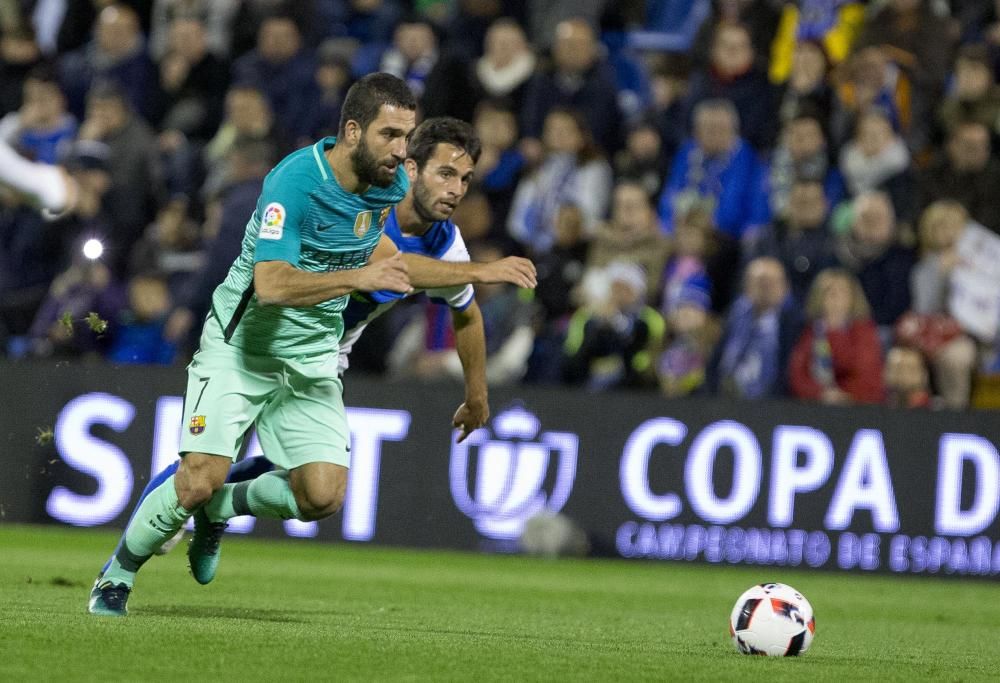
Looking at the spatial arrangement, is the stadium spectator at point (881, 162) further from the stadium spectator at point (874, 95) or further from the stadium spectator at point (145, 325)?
the stadium spectator at point (145, 325)

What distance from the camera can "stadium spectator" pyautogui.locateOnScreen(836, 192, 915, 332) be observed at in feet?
47.4

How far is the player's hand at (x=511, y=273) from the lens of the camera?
738 cm

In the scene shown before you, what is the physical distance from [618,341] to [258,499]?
660 centimetres

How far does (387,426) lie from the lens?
45.4 ft

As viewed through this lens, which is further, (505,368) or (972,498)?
(505,368)

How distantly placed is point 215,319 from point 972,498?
7.41m

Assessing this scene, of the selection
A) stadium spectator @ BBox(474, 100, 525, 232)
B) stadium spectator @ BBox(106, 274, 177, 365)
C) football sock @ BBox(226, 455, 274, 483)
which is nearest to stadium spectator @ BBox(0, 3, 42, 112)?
stadium spectator @ BBox(106, 274, 177, 365)

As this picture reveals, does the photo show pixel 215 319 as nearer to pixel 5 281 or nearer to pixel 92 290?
pixel 92 290

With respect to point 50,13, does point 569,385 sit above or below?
below

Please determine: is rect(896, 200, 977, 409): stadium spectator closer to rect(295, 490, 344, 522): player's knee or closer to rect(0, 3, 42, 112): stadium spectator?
rect(295, 490, 344, 522): player's knee

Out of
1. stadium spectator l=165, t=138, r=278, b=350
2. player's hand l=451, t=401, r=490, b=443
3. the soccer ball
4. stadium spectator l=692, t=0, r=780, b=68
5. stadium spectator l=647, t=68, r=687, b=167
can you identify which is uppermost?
stadium spectator l=692, t=0, r=780, b=68

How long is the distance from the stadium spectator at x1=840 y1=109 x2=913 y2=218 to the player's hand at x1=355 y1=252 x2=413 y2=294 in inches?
343

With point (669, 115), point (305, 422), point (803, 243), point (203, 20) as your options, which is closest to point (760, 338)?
point (803, 243)


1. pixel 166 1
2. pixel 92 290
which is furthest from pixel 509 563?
pixel 166 1
